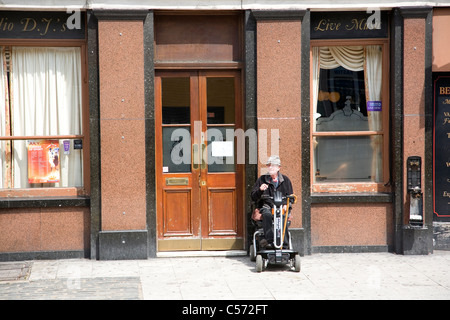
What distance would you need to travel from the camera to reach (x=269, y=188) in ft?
31.4

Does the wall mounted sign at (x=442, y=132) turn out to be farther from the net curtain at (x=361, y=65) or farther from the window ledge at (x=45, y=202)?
the window ledge at (x=45, y=202)

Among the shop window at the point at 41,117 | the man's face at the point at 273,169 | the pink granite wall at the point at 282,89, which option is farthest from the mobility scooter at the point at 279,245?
the shop window at the point at 41,117

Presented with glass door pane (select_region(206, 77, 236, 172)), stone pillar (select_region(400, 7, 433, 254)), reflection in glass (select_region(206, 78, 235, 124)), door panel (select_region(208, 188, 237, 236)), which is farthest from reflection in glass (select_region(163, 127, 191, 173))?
stone pillar (select_region(400, 7, 433, 254))

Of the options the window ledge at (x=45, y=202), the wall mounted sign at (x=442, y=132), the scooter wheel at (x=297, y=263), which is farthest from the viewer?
the wall mounted sign at (x=442, y=132)

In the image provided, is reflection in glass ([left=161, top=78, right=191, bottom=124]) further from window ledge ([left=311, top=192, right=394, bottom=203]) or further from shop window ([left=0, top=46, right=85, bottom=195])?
window ledge ([left=311, top=192, right=394, bottom=203])

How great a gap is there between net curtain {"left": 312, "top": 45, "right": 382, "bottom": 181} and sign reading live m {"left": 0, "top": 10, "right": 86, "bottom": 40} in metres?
3.70

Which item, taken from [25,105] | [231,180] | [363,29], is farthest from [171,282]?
[363,29]

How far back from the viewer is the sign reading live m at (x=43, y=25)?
10.1 metres

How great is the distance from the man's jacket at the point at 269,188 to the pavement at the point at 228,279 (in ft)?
3.15

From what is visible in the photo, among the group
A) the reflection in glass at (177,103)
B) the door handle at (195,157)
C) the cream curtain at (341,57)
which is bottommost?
the door handle at (195,157)

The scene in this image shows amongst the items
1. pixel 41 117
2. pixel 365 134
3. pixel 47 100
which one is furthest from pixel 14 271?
pixel 365 134

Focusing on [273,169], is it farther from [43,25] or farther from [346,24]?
[43,25]

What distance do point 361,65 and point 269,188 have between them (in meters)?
2.72

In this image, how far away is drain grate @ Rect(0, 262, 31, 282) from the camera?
902 cm
